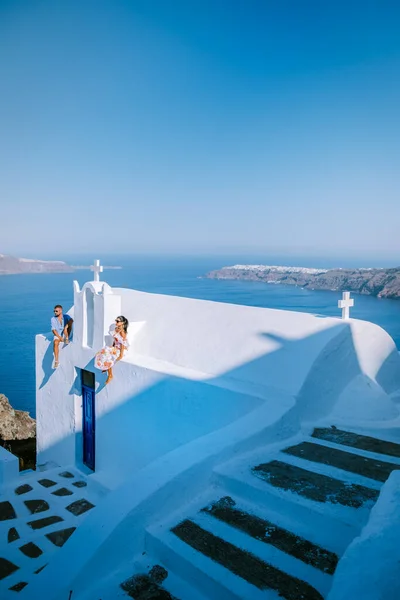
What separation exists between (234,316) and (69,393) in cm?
328

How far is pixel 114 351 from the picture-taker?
6.60 metres

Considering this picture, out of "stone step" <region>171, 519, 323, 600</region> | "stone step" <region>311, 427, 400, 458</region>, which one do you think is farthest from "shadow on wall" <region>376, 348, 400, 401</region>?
"stone step" <region>171, 519, 323, 600</region>

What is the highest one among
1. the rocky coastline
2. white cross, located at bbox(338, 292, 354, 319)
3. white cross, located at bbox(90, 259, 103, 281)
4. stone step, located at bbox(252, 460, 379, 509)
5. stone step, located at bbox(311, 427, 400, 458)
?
white cross, located at bbox(90, 259, 103, 281)

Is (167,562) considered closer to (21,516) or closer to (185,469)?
(185,469)

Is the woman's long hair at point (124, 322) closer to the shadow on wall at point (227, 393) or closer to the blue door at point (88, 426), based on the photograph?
the shadow on wall at point (227, 393)

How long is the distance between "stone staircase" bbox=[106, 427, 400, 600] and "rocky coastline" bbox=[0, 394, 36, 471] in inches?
463

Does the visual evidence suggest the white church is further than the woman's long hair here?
No

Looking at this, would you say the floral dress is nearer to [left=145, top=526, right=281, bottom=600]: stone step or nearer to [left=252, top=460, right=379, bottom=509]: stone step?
[left=252, top=460, right=379, bottom=509]: stone step

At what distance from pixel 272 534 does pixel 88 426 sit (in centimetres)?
506

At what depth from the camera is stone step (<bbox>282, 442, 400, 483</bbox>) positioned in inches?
152

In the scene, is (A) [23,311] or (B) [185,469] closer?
(B) [185,469]

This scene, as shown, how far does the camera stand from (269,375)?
546 cm

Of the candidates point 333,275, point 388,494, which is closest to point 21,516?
point 388,494

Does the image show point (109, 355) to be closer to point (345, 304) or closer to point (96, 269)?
point (96, 269)
